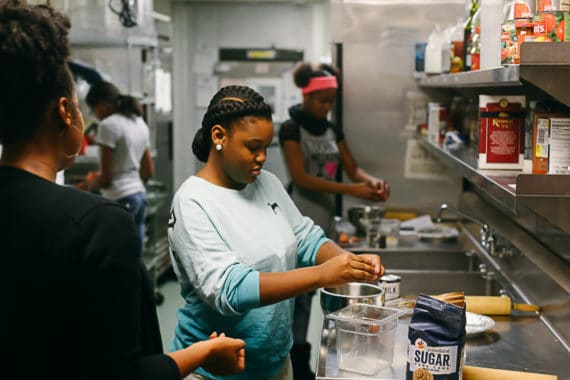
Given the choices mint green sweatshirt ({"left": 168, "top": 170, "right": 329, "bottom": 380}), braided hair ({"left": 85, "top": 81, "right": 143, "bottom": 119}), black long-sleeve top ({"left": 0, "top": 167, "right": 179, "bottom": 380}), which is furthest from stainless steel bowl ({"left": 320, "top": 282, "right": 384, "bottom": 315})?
braided hair ({"left": 85, "top": 81, "right": 143, "bottom": 119})

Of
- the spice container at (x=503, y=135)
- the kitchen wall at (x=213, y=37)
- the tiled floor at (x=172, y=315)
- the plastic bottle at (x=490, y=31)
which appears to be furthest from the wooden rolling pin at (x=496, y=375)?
the kitchen wall at (x=213, y=37)

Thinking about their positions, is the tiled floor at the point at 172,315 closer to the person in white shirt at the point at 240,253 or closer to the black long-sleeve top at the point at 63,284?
the person in white shirt at the point at 240,253

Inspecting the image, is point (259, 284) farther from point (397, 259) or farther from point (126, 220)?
point (397, 259)

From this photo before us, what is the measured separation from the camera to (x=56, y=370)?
1176mm

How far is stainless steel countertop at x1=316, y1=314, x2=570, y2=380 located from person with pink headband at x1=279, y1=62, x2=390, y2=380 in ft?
5.30

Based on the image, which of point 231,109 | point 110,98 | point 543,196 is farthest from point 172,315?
point 543,196

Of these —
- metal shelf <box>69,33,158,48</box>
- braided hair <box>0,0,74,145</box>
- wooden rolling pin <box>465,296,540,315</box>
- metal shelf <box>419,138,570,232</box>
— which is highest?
metal shelf <box>69,33,158,48</box>

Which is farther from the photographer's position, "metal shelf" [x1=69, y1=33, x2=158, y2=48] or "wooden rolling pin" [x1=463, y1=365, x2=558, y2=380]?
"metal shelf" [x1=69, y1=33, x2=158, y2=48]

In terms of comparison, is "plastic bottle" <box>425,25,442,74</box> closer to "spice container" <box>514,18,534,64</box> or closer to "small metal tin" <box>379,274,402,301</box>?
"small metal tin" <box>379,274,402,301</box>

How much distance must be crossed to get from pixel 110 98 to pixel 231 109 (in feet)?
10.1

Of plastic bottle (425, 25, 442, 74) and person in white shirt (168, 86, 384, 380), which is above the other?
plastic bottle (425, 25, 442, 74)

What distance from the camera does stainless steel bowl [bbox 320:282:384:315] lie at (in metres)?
2.23

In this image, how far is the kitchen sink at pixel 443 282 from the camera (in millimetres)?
3002

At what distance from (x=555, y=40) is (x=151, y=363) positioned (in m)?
1.09
